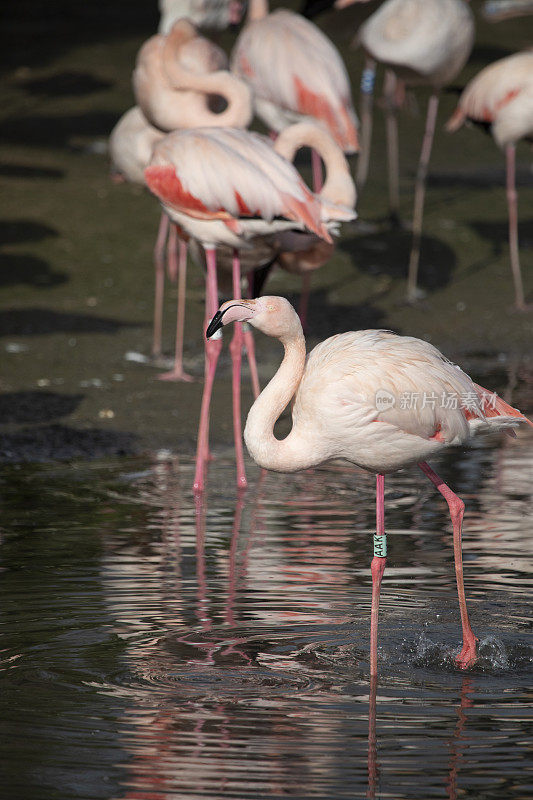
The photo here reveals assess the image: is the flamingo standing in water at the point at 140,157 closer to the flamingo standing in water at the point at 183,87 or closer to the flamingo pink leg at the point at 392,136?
the flamingo standing in water at the point at 183,87

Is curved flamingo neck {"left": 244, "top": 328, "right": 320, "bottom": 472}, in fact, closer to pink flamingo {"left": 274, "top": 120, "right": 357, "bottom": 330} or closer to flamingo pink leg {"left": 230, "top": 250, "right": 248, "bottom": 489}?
flamingo pink leg {"left": 230, "top": 250, "right": 248, "bottom": 489}

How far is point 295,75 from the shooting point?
8.70m

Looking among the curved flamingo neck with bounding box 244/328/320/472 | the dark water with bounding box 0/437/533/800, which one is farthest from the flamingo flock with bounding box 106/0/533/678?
the dark water with bounding box 0/437/533/800

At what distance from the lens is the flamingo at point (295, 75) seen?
8.62 m

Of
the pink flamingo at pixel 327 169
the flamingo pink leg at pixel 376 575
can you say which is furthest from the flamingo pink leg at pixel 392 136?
the flamingo pink leg at pixel 376 575

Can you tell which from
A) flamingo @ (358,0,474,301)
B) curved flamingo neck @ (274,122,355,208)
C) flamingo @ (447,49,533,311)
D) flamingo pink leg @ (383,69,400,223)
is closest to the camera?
curved flamingo neck @ (274,122,355,208)

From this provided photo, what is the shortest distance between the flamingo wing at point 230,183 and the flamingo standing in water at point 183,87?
77cm

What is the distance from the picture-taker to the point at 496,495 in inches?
234

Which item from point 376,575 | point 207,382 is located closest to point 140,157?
point 207,382

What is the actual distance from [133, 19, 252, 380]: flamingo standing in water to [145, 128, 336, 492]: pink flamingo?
0.73m

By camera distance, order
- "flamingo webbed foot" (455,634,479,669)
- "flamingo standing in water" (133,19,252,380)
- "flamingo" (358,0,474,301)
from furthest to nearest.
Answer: "flamingo" (358,0,474,301) < "flamingo standing in water" (133,19,252,380) < "flamingo webbed foot" (455,634,479,669)

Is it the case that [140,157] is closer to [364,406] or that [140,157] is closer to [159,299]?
[159,299]

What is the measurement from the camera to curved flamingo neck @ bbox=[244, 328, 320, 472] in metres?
4.16

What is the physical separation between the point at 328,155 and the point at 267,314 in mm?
3058
